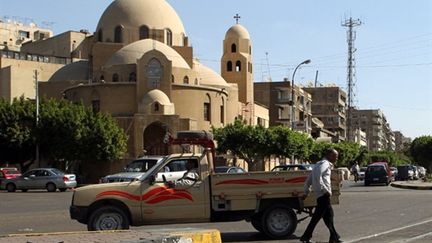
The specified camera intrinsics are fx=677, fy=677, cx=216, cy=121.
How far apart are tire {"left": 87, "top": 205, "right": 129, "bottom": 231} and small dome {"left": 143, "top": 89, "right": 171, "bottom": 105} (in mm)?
56402

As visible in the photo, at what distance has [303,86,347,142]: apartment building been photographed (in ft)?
474

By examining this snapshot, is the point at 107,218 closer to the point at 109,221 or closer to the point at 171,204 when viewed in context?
the point at 109,221

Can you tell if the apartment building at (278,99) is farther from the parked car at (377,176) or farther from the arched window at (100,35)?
the parked car at (377,176)

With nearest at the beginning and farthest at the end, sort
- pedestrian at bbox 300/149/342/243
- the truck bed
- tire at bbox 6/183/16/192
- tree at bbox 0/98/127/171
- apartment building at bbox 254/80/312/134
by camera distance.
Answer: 1. pedestrian at bbox 300/149/342/243
2. the truck bed
3. tire at bbox 6/183/16/192
4. tree at bbox 0/98/127/171
5. apartment building at bbox 254/80/312/134

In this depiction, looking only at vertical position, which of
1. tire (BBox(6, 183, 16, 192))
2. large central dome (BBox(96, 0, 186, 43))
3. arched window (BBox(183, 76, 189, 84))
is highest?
large central dome (BBox(96, 0, 186, 43))

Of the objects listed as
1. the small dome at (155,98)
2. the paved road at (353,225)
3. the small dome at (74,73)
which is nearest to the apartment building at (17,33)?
the small dome at (74,73)

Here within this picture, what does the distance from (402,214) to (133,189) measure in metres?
8.83

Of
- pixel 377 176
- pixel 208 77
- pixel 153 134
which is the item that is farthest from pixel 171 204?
pixel 208 77

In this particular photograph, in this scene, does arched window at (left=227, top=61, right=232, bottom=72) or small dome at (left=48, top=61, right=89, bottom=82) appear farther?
arched window at (left=227, top=61, right=232, bottom=72)

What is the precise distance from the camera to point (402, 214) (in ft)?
62.2

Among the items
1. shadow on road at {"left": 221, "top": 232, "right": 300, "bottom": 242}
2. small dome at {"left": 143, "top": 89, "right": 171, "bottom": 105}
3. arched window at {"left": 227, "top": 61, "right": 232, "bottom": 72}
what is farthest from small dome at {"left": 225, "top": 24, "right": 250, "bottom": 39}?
shadow on road at {"left": 221, "top": 232, "right": 300, "bottom": 242}

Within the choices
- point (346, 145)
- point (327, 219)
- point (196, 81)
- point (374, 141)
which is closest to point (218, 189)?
point (327, 219)

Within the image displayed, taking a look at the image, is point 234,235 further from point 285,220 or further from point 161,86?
point 161,86

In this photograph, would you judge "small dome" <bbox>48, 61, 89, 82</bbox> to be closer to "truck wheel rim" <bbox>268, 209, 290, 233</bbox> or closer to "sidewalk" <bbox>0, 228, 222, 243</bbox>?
"truck wheel rim" <bbox>268, 209, 290, 233</bbox>
